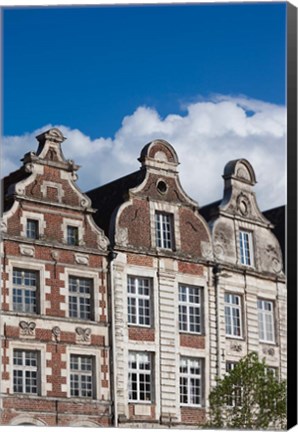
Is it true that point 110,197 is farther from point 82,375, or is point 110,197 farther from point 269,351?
point 269,351

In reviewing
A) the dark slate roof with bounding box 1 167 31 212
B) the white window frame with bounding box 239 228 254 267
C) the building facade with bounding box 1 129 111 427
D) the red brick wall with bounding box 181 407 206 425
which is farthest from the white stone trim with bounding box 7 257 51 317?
the white window frame with bounding box 239 228 254 267

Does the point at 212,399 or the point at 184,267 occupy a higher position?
the point at 184,267

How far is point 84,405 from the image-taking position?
17.8 m

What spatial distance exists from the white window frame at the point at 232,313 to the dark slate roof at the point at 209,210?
117 centimetres

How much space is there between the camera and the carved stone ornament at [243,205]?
1977cm

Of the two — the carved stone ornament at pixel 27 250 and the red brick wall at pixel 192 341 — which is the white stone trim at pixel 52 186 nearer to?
the carved stone ornament at pixel 27 250

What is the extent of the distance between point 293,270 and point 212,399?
303 cm

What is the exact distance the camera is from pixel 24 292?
1798 cm

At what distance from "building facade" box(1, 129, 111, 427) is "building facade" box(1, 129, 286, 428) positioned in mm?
18

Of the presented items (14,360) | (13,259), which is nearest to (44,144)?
(13,259)

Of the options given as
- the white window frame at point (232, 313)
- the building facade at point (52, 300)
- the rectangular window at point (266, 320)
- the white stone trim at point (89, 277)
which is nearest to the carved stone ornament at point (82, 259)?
the building facade at point (52, 300)

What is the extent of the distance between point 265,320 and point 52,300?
3321mm

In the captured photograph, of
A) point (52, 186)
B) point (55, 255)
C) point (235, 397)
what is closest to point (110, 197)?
point (52, 186)

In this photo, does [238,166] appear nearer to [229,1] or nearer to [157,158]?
[157,158]
